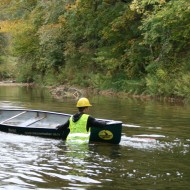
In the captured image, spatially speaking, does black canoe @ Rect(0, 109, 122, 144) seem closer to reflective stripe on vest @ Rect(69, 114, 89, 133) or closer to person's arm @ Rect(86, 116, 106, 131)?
person's arm @ Rect(86, 116, 106, 131)

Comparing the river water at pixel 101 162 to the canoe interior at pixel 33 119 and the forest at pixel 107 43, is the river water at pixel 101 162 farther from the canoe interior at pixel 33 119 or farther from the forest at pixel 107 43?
the forest at pixel 107 43

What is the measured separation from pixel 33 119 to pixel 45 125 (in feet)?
2.30

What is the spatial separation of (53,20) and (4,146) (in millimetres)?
31251

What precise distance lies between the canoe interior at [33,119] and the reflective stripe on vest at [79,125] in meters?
2.93

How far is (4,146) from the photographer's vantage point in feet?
39.8

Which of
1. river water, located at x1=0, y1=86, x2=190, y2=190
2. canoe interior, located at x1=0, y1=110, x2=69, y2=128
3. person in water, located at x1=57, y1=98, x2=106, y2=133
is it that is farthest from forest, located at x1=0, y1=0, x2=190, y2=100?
person in water, located at x1=57, y1=98, x2=106, y2=133

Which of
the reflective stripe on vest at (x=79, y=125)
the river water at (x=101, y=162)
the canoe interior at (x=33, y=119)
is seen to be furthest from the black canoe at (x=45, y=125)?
the reflective stripe on vest at (x=79, y=125)

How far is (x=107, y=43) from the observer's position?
127ft

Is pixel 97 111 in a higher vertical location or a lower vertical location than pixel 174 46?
lower

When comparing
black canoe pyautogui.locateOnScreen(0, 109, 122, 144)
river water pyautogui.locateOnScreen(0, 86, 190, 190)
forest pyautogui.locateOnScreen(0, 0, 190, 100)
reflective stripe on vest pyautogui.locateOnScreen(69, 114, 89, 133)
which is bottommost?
river water pyautogui.locateOnScreen(0, 86, 190, 190)

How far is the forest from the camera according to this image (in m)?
28.4

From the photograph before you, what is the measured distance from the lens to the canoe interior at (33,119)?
15.8 m

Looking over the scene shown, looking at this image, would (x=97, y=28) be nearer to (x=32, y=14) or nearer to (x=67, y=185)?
(x=32, y=14)

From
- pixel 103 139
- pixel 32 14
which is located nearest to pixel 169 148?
pixel 103 139
